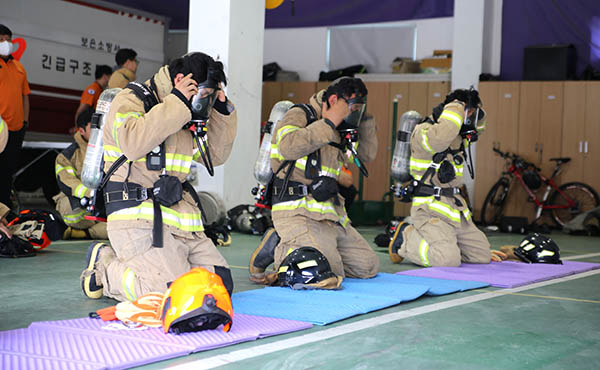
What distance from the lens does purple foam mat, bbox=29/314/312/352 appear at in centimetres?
313

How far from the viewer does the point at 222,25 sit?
955cm

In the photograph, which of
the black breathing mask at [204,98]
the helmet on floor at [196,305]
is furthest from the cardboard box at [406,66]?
the helmet on floor at [196,305]

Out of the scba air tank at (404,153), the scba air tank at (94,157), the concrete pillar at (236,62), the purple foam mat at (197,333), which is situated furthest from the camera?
the concrete pillar at (236,62)

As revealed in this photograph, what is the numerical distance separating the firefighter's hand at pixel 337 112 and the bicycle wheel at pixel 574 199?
8.79 metres

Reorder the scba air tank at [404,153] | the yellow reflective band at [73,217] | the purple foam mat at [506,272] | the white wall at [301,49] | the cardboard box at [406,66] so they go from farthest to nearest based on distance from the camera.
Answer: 1. the white wall at [301,49]
2. the cardboard box at [406,66]
3. the yellow reflective band at [73,217]
4. the scba air tank at [404,153]
5. the purple foam mat at [506,272]

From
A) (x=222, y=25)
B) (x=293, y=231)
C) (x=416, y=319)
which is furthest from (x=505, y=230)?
(x=416, y=319)

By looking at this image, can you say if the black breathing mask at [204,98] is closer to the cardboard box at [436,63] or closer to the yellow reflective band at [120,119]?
the yellow reflective band at [120,119]

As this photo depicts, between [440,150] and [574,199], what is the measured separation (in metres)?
7.58

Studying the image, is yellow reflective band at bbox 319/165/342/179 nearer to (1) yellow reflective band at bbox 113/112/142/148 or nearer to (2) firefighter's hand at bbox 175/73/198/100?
(2) firefighter's hand at bbox 175/73/198/100

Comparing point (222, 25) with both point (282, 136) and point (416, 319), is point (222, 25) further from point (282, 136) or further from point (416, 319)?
point (416, 319)

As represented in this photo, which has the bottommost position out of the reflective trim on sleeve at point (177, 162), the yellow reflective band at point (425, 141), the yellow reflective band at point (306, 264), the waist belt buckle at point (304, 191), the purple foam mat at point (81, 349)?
the purple foam mat at point (81, 349)

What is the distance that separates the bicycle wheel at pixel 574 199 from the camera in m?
12.7

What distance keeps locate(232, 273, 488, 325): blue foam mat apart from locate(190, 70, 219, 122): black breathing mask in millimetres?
1074

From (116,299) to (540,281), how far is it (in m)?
3.23
